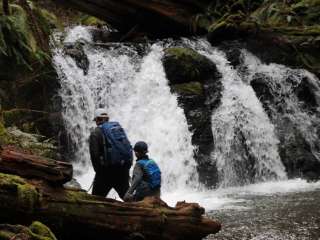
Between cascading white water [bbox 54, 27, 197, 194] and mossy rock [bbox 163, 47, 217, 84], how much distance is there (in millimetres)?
286

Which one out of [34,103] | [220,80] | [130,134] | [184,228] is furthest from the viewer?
[220,80]

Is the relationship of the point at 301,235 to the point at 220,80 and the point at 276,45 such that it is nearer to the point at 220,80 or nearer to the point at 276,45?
the point at 220,80

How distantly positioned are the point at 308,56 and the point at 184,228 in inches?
492

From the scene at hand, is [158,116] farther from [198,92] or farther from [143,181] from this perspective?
[143,181]

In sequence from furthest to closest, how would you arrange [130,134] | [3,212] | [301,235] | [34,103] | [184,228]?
[130,134] → [34,103] → [301,235] → [184,228] → [3,212]

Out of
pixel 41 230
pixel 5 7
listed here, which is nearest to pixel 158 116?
pixel 5 7

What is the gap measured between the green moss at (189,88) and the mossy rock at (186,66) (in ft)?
0.85

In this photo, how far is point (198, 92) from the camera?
1633cm

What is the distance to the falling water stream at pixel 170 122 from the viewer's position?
14031 millimetres

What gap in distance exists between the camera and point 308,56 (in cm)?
1809

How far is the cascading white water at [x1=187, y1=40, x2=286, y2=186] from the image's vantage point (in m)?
15.0

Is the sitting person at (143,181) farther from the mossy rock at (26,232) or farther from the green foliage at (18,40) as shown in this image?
the green foliage at (18,40)

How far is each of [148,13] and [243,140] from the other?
6.49 meters

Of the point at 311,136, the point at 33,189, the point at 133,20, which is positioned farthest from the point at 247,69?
the point at 33,189
